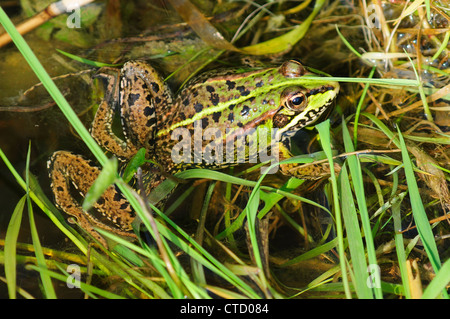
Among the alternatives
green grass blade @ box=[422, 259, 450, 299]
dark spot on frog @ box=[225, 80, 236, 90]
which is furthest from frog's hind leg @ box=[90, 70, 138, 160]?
green grass blade @ box=[422, 259, 450, 299]

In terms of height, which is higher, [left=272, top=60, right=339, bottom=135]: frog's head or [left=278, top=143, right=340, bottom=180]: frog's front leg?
[left=272, top=60, right=339, bottom=135]: frog's head

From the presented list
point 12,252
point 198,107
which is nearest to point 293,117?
point 198,107

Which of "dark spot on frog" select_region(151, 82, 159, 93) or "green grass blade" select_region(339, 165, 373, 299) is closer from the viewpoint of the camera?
"green grass blade" select_region(339, 165, 373, 299)

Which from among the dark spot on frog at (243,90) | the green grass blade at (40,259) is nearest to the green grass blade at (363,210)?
the dark spot on frog at (243,90)

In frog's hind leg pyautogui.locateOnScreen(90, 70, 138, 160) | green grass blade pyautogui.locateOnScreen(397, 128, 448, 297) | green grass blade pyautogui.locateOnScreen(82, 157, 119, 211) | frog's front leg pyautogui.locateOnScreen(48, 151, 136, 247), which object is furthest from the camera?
frog's hind leg pyautogui.locateOnScreen(90, 70, 138, 160)

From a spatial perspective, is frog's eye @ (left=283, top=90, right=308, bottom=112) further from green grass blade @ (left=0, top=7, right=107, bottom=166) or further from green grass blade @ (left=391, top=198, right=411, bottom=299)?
green grass blade @ (left=0, top=7, right=107, bottom=166)

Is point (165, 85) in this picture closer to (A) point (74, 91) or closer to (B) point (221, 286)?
(A) point (74, 91)

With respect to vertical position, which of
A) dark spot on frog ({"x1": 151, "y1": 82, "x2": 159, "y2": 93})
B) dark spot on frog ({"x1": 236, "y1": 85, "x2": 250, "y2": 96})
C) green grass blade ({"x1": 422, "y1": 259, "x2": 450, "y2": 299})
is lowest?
green grass blade ({"x1": 422, "y1": 259, "x2": 450, "y2": 299})

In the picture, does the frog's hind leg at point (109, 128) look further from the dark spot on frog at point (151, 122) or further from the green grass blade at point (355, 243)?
the green grass blade at point (355, 243)
